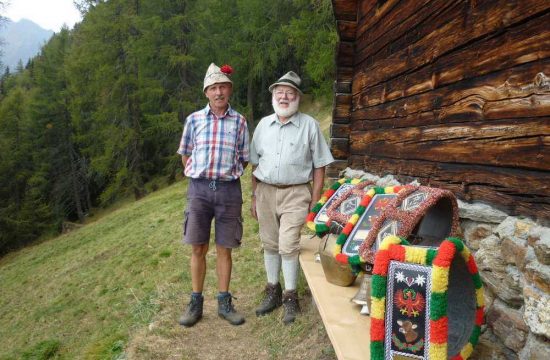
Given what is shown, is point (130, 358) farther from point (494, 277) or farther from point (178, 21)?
point (178, 21)

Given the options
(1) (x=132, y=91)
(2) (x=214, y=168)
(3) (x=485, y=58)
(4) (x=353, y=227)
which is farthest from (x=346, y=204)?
(1) (x=132, y=91)

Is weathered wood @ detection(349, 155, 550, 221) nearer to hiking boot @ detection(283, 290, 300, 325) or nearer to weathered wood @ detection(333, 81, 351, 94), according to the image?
hiking boot @ detection(283, 290, 300, 325)

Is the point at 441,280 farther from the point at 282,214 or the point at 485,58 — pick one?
the point at 282,214

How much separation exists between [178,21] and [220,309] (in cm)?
1750

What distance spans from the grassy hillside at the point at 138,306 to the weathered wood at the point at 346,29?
2885 mm

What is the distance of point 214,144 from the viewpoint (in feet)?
12.0

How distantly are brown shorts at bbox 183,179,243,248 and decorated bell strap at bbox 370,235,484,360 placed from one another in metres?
2.07

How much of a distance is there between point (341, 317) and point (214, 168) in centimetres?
169

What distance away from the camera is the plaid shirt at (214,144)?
3643 millimetres

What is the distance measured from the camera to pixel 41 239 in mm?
24812

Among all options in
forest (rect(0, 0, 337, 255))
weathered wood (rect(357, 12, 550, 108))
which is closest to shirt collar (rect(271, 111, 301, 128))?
weathered wood (rect(357, 12, 550, 108))

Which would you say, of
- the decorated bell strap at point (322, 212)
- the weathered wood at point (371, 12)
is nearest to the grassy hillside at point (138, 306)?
the decorated bell strap at point (322, 212)

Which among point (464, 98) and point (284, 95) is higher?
point (284, 95)

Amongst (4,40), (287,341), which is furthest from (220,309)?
(4,40)
